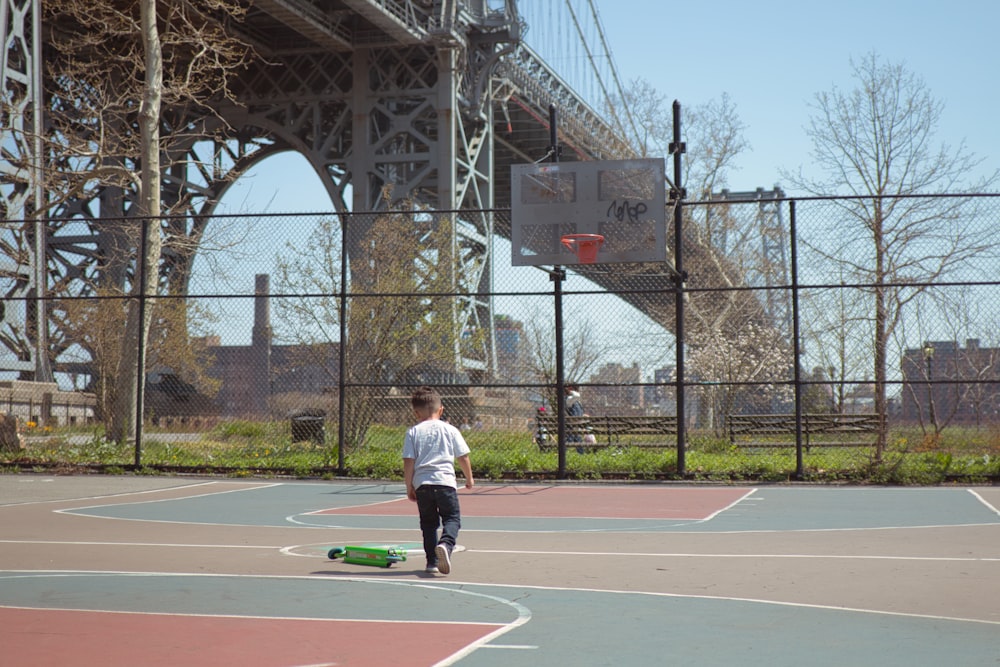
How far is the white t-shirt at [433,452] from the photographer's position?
668 centimetres

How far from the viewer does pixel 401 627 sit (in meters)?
4.78

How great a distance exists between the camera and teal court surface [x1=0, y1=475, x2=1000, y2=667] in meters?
4.30

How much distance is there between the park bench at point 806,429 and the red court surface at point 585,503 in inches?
190

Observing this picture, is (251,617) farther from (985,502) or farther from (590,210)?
(590,210)

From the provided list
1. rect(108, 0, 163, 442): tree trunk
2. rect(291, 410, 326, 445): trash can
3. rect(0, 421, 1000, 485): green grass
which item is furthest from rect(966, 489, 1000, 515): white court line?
rect(108, 0, 163, 442): tree trunk

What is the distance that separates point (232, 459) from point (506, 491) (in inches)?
209

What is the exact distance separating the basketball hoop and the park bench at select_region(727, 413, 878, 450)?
5205mm

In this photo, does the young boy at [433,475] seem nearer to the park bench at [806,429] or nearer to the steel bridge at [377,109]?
the park bench at [806,429]

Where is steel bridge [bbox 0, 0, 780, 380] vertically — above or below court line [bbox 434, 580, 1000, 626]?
above

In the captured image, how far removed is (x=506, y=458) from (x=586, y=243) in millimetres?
3408

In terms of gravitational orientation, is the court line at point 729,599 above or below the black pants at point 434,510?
below

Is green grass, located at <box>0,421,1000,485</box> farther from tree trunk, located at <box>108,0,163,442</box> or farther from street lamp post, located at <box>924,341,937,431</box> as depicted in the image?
tree trunk, located at <box>108,0,163,442</box>

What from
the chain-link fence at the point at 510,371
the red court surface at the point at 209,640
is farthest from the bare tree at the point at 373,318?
the red court surface at the point at 209,640

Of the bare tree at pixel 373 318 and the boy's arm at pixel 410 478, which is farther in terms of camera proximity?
the bare tree at pixel 373 318
